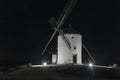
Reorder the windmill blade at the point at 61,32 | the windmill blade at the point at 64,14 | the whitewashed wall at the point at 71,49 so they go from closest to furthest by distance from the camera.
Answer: the windmill blade at the point at 61,32
the whitewashed wall at the point at 71,49
the windmill blade at the point at 64,14

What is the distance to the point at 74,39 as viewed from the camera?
174ft

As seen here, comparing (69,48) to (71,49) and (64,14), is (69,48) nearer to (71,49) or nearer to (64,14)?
(71,49)

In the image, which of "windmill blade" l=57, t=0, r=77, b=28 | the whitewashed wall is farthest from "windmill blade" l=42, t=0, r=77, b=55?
the whitewashed wall

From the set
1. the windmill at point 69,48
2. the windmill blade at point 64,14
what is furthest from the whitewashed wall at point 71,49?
the windmill blade at point 64,14

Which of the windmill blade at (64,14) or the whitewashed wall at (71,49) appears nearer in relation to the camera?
the whitewashed wall at (71,49)

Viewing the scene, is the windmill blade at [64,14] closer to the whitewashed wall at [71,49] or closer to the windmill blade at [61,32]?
the windmill blade at [61,32]

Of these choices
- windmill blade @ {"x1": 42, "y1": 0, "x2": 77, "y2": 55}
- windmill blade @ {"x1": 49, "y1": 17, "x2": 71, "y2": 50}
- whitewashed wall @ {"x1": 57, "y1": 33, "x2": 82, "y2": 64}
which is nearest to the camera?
windmill blade @ {"x1": 49, "y1": 17, "x2": 71, "y2": 50}

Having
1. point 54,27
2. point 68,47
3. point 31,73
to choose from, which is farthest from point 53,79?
point 54,27

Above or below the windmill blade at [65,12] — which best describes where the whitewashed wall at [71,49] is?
below

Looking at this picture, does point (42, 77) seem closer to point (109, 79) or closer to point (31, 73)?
point (31, 73)

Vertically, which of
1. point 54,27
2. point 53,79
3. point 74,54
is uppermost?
point 54,27

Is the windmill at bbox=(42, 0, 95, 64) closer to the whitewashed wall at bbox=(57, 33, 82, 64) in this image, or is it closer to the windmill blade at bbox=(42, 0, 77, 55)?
the whitewashed wall at bbox=(57, 33, 82, 64)

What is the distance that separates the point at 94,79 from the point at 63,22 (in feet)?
153

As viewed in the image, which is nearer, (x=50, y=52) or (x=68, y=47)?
(x=68, y=47)
